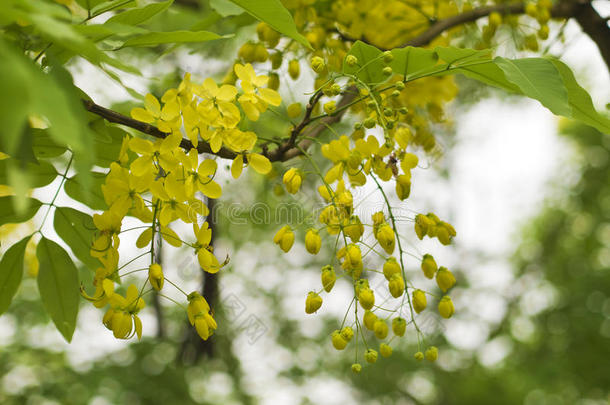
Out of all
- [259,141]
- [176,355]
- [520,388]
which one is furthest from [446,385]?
[259,141]

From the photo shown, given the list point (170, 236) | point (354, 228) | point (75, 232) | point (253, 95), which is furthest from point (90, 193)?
point (354, 228)

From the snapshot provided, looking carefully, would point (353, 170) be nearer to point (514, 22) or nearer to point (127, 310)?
point (127, 310)

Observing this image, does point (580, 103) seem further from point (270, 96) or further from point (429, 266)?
point (270, 96)

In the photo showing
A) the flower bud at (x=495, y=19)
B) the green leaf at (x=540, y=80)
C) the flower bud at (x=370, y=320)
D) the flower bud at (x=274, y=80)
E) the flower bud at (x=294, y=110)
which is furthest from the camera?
the flower bud at (x=495, y=19)

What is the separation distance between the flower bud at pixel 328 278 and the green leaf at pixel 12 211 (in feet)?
1.45

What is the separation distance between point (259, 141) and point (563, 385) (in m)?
3.68

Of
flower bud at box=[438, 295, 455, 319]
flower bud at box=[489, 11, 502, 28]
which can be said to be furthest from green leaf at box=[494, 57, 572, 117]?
flower bud at box=[489, 11, 502, 28]

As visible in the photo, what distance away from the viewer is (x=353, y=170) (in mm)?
708

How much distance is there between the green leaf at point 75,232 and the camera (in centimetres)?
81

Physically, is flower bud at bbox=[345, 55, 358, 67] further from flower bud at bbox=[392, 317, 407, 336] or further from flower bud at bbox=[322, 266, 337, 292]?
flower bud at bbox=[392, 317, 407, 336]

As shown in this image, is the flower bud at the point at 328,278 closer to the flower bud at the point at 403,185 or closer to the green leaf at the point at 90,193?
the flower bud at the point at 403,185

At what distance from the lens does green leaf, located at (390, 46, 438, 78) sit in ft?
2.28

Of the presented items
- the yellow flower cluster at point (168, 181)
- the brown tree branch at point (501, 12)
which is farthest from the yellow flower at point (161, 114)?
the brown tree branch at point (501, 12)

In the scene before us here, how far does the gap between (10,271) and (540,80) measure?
0.77 meters
